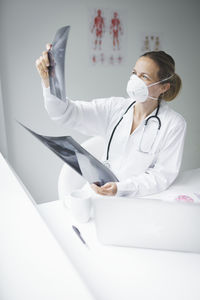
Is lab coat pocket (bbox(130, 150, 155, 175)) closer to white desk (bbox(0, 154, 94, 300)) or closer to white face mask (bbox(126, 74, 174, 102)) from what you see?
white face mask (bbox(126, 74, 174, 102))

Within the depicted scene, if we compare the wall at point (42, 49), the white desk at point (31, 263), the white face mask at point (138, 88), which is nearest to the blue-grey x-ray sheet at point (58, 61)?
the white face mask at point (138, 88)

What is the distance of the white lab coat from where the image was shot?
103cm

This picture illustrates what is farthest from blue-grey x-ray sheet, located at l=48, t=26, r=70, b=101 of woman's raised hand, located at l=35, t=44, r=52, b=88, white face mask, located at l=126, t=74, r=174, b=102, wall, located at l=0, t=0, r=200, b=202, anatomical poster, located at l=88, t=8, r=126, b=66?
anatomical poster, located at l=88, t=8, r=126, b=66

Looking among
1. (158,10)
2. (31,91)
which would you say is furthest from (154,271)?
(158,10)

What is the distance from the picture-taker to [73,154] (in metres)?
0.67

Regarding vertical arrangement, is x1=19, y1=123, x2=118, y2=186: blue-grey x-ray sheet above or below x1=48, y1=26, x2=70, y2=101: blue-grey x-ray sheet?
below

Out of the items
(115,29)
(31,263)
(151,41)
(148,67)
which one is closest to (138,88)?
(148,67)

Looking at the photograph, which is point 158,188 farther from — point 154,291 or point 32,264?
point 32,264

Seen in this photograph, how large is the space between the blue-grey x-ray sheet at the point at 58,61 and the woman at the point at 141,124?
0.10m

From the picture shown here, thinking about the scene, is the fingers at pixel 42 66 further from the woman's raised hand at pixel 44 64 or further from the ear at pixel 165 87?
the ear at pixel 165 87

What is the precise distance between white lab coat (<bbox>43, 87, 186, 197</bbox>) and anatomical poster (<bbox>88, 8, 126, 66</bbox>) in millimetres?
980

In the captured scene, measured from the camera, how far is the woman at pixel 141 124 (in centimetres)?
102

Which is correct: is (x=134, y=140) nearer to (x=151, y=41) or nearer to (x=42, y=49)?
(x=42, y=49)

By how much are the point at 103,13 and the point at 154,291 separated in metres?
2.05
